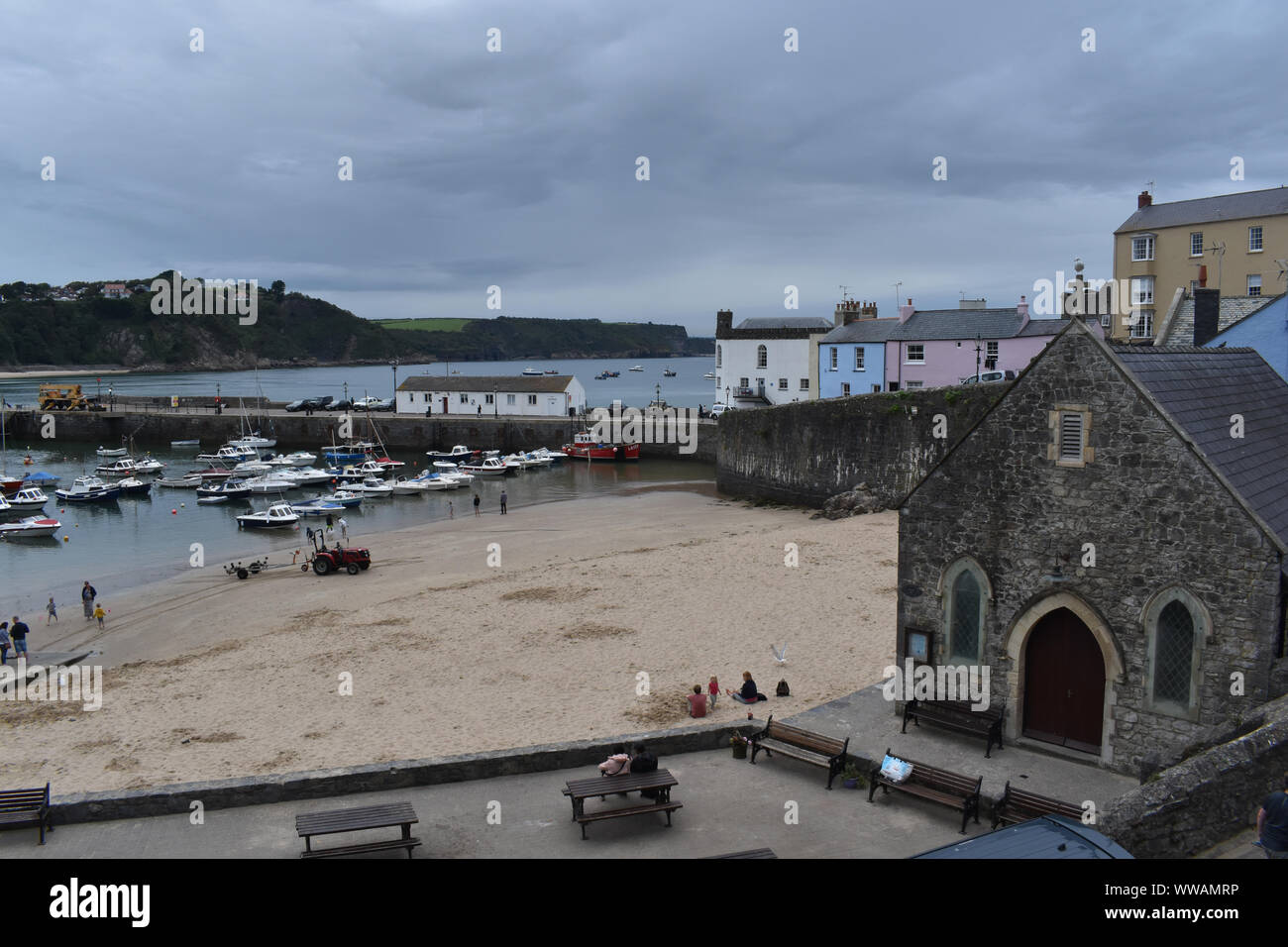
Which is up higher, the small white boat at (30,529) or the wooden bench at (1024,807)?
the wooden bench at (1024,807)

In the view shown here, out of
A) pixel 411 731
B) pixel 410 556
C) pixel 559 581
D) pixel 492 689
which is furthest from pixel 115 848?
pixel 410 556

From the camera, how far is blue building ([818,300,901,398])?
52.3 meters

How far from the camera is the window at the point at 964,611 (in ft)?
44.2

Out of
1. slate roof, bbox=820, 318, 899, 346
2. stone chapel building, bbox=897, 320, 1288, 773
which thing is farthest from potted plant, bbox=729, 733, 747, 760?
slate roof, bbox=820, 318, 899, 346

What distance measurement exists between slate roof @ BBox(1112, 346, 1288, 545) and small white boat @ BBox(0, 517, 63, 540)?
1835 inches

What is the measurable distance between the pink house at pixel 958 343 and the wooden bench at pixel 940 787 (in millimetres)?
35563

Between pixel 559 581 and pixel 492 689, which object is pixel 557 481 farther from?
pixel 492 689

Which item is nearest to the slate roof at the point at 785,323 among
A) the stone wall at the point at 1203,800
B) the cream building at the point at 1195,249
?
the cream building at the point at 1195,249

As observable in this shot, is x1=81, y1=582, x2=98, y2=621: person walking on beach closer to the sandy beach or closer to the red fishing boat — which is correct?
the sandy beach

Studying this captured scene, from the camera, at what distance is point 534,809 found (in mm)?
11719

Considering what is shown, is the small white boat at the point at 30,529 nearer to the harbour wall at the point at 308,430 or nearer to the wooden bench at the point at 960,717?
the harbour wall at the point at 308,430

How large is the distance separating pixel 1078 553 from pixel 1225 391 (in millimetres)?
3648

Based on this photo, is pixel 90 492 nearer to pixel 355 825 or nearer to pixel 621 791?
pixel 355 825

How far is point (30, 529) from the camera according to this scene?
146 feet
